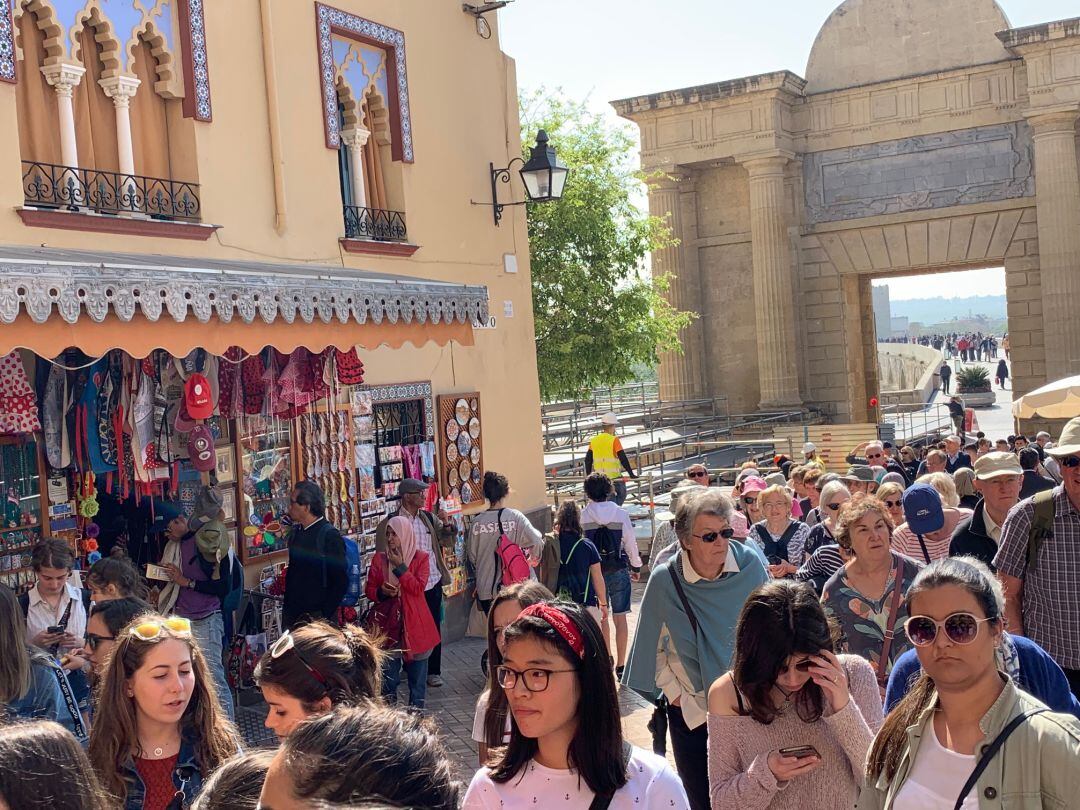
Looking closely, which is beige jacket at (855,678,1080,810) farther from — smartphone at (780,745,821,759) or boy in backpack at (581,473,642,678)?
boy in backpack at (581,473,642,678)

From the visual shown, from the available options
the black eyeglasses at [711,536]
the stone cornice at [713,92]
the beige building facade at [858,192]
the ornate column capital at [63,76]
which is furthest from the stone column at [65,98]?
the stone cornice at [713,92]

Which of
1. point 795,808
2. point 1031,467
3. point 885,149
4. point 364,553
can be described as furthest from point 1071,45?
point 795,808

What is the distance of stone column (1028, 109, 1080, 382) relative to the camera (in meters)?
24.7

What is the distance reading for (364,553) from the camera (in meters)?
10.9

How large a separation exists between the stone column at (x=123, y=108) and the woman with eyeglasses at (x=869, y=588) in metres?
6.22

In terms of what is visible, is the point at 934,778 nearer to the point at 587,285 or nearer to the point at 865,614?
the point at 865,614

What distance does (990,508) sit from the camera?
22.0 feet

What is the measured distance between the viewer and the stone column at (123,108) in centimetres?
891

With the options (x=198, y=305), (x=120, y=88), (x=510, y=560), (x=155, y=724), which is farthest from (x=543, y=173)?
(x=155, y=724)

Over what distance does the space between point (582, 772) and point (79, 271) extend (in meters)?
4.65

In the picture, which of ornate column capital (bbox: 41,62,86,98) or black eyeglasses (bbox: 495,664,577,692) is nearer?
black eyeglasses (bbox: 495,664,577,692)

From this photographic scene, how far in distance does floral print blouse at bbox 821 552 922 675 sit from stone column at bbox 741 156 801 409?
22.9 meters

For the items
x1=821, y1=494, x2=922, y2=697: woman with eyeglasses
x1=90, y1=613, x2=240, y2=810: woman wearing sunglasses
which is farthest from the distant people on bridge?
x1=90, y1=613, x2=240, y2=810: woman wearing sunglasses

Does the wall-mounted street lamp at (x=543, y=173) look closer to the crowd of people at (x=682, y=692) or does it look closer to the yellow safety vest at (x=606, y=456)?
the yellow safety vest at (x=606, y=456)
